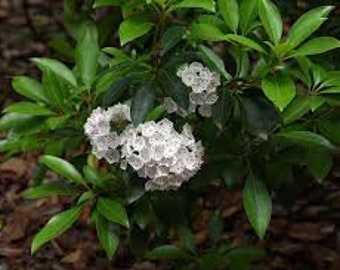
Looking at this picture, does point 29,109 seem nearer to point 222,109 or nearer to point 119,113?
point 119,113

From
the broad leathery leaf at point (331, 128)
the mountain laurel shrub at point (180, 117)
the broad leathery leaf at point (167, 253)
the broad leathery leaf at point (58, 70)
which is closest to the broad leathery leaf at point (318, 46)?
the mountain laurel shrub at point (180, 117)

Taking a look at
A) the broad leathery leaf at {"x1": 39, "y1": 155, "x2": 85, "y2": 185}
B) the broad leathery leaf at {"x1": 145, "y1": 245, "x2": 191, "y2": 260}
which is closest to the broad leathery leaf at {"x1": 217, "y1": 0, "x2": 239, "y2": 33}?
the broad leathery leaf at {"x1": 39, "y1": 155, "x2": 85, "y2": 185}

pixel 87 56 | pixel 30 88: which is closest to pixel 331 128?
pixel 87 56

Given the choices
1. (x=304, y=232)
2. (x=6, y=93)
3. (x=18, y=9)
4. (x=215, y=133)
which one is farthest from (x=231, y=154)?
(x=18, y=9)

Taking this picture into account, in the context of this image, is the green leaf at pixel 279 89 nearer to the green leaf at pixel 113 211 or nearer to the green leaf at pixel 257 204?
the green leaf at pixel 257 204

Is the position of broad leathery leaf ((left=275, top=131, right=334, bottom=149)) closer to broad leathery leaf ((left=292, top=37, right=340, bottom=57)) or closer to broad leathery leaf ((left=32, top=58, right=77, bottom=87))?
broad leathery leaf ((left=292, top=37, right=340, bottom=57))

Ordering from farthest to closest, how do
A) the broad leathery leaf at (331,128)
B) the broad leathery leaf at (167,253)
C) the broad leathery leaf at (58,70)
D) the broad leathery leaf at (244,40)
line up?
the broad leathery leaf at (167,253), the broad leathery leaf at (58,70), the broad leathery leaf at (331,128), the broad leathery leaf at (244,40)
